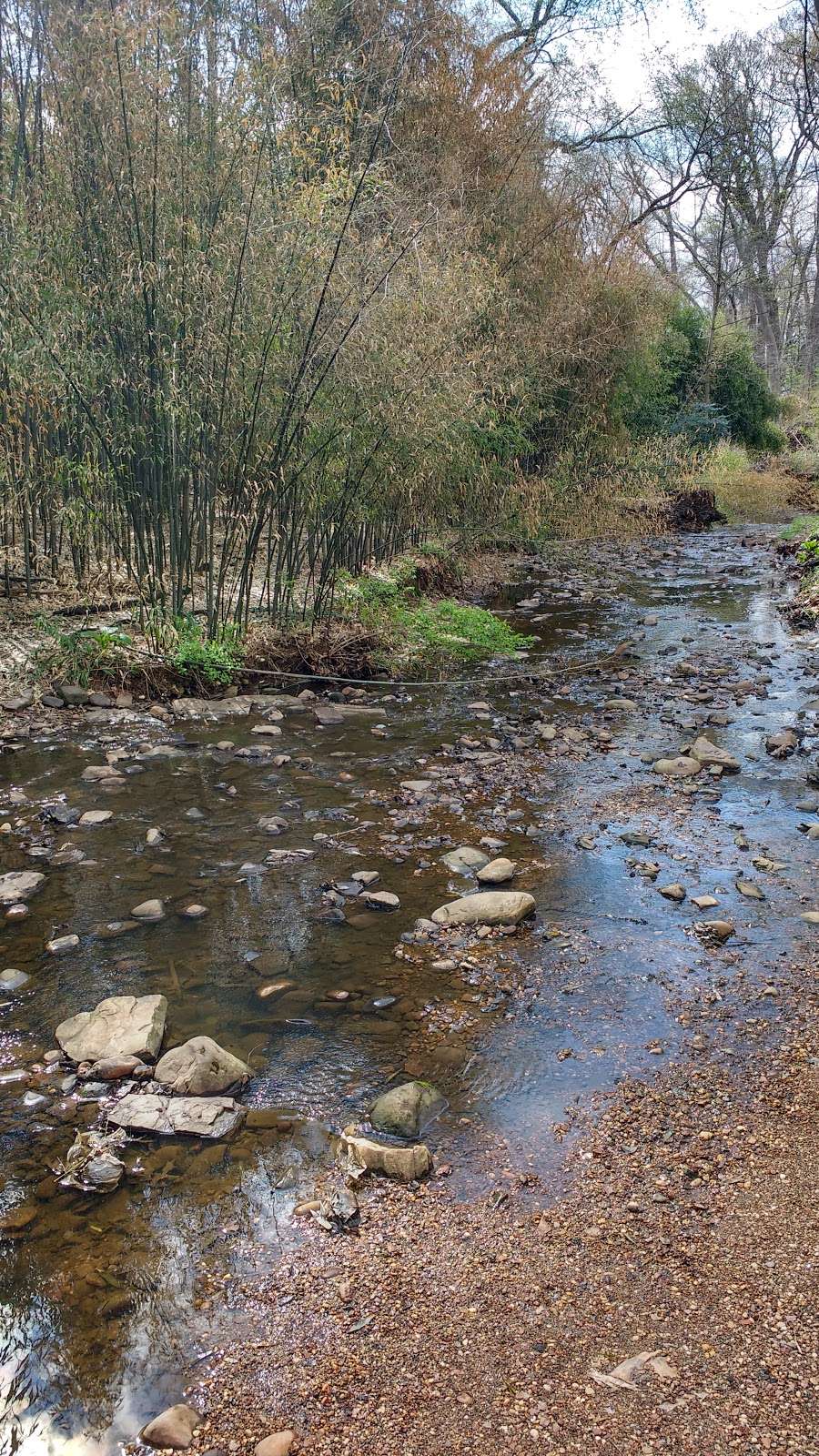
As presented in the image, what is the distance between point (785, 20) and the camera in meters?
15.5

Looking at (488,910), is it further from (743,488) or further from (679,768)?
(743,488)

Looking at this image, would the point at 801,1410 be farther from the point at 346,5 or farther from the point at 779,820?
the point at 346,5

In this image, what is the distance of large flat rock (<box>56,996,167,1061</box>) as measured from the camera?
2701mm

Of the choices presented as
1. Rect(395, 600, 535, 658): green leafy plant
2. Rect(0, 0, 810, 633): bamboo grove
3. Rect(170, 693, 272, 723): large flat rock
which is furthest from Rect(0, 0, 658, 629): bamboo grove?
Rect(395, 600, 535, 658): green leafy plant

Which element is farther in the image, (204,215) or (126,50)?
(204,215)

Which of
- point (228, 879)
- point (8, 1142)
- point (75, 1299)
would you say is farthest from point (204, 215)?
point (75, 1299)

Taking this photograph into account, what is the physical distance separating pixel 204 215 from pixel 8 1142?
5.31 m

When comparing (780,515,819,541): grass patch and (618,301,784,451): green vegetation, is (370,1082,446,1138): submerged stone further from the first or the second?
(618,301,784,451): green vegetation

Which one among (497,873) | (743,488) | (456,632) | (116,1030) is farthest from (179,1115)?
(743,488)

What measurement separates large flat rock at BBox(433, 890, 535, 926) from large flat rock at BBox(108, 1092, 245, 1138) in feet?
3.88

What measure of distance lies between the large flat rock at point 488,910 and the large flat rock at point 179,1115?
3.88 feet

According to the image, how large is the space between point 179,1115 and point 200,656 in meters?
4.14

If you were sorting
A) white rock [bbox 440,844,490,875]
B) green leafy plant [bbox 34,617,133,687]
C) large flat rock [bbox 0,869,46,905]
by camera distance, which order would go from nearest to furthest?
large flat rock [bbox 0,869,46,905], white rock [bbox 440,844,490,875], green leafy plant [bbox 34,617,133,687]

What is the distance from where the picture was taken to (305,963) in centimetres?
325
